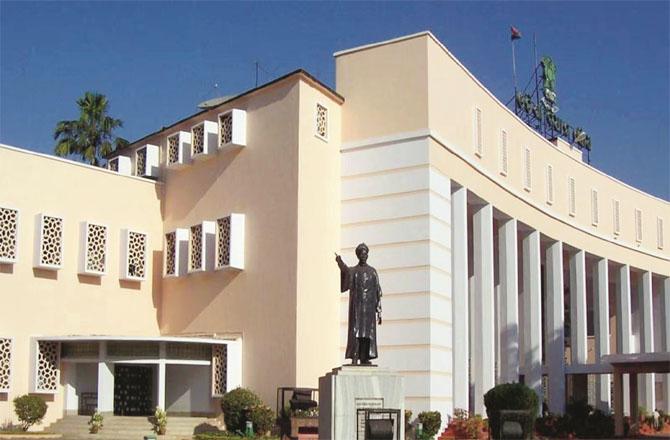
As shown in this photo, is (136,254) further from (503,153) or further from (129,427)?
(503,153)

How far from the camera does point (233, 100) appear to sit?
Answer: 3347 cm

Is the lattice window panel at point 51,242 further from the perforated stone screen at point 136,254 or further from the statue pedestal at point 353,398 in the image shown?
the statue pedestal at point 353,398

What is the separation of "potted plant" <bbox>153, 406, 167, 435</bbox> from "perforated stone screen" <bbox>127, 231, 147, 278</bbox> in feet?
19.9

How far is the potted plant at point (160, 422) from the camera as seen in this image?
30.0m

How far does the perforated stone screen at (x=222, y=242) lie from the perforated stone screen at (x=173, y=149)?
4092 mm

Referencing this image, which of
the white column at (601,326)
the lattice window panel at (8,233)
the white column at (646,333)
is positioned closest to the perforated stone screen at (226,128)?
the lattice window panel at (8,233)

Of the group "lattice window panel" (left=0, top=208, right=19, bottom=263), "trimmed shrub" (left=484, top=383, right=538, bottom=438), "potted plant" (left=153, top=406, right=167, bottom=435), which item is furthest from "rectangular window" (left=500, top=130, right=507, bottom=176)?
"lattice window panel" (left=0, top=208, right=19, bottom=263)

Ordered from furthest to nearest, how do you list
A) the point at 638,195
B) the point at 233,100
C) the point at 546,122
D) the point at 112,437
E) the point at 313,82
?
the point at 638,195
the point at 546,122
the point at 233,100
the point at 313,82
the point at 112,437

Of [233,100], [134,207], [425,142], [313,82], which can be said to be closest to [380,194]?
[425,142]

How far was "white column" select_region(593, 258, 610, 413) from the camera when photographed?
42.7 meters

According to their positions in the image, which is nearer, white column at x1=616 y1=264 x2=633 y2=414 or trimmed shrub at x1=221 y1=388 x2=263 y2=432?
trimmed shrub at x1=221 y1=388 x2=263 y2=432

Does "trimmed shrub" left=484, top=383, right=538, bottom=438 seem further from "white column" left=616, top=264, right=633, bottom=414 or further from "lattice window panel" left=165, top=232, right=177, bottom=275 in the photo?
"white column" left=616, top=264, right=633, bottom=414

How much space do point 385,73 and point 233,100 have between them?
215 inches

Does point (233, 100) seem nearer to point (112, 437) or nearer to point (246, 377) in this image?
point (246, 377)
